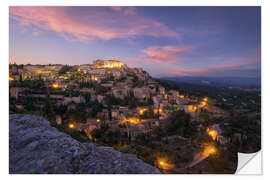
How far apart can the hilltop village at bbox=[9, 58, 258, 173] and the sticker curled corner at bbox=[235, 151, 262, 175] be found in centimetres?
18

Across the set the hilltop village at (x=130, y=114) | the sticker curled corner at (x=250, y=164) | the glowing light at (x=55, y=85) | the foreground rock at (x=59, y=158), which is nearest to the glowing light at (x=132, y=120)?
the hilltop village at (x=130, y=114)

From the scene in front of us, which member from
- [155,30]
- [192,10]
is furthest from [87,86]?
[192,10]

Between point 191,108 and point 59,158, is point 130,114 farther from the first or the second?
point 59,158

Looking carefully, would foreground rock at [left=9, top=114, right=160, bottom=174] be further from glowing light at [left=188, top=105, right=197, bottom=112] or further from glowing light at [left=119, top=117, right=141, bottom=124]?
glowing light at [left=188, top=105, right=197, bottom=112]

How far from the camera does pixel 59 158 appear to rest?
5.46ft

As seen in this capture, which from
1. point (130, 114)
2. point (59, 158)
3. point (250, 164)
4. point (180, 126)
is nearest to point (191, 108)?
point (180, 126)

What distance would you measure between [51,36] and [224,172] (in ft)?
20.5

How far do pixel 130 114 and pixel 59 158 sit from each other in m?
12.4

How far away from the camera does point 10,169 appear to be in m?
1.98

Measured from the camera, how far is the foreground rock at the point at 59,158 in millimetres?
1646
